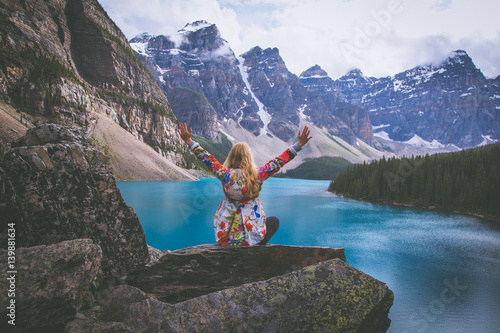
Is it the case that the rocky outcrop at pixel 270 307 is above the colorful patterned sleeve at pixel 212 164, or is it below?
below

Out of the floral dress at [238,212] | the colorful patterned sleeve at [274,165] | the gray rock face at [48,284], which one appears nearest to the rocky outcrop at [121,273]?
the gray rock face at [48,284]

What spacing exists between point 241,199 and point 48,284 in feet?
8.85

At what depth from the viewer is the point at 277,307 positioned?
119 inches

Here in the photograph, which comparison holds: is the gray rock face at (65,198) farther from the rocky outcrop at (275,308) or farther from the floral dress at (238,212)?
the floral dress at (238,212)

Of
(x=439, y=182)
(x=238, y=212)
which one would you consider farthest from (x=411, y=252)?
(x=439, y=182)

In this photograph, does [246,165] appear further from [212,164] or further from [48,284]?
[48,284]

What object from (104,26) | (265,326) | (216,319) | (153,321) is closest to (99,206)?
(153,321)

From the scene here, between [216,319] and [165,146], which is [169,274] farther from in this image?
[165,146]

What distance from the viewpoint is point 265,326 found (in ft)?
9.57

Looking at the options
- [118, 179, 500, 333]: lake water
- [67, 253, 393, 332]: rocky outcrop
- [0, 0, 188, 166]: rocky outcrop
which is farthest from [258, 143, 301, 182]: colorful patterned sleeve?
[0, 0, 188, 166]: rocky outcrop

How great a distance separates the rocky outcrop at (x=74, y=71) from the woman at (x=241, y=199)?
7844cm

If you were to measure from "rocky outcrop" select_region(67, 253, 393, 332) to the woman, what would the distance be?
4.03 ft

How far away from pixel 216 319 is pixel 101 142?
277 ft

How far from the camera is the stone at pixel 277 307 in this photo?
285 cm
